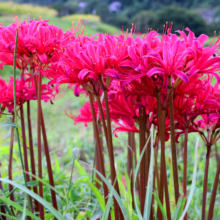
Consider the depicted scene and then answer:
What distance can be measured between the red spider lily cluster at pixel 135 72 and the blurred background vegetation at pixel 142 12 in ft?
34.3

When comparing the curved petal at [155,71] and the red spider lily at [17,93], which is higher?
the curved petal at [155,71]

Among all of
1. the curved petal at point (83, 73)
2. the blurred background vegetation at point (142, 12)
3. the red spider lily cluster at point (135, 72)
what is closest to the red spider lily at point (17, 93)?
the red spider lily cluster at point (135, 72)

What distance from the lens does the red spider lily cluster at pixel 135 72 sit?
1.69 ft

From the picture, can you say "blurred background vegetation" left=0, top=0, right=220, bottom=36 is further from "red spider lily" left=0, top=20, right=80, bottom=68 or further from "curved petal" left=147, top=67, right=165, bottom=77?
"curved petal" left=147, top=67, right=165, bottom=77

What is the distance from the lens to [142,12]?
12.5 metres

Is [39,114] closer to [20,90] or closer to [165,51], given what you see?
[20,90]

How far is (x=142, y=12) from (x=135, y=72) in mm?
13066

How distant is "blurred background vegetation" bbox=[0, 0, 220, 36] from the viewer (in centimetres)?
1119

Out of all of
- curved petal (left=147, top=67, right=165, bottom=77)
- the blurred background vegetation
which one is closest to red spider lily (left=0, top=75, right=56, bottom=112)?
curved petal (left=147, top=67, right=165, bottom=77)

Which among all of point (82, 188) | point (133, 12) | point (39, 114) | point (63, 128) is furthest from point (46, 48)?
point (133, 12)

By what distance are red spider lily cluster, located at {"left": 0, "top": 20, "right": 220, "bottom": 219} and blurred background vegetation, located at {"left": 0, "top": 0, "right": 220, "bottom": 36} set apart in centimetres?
1047

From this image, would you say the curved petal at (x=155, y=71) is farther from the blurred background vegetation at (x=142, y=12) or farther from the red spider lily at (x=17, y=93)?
the blurred background vegetation at (x=142, y=12)

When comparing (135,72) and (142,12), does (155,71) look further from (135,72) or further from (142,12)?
(142,12)

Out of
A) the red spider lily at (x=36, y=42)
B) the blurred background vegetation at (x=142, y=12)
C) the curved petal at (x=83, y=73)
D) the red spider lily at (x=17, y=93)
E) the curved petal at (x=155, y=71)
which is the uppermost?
the blurred background vegetation at (x=142, y=12)
